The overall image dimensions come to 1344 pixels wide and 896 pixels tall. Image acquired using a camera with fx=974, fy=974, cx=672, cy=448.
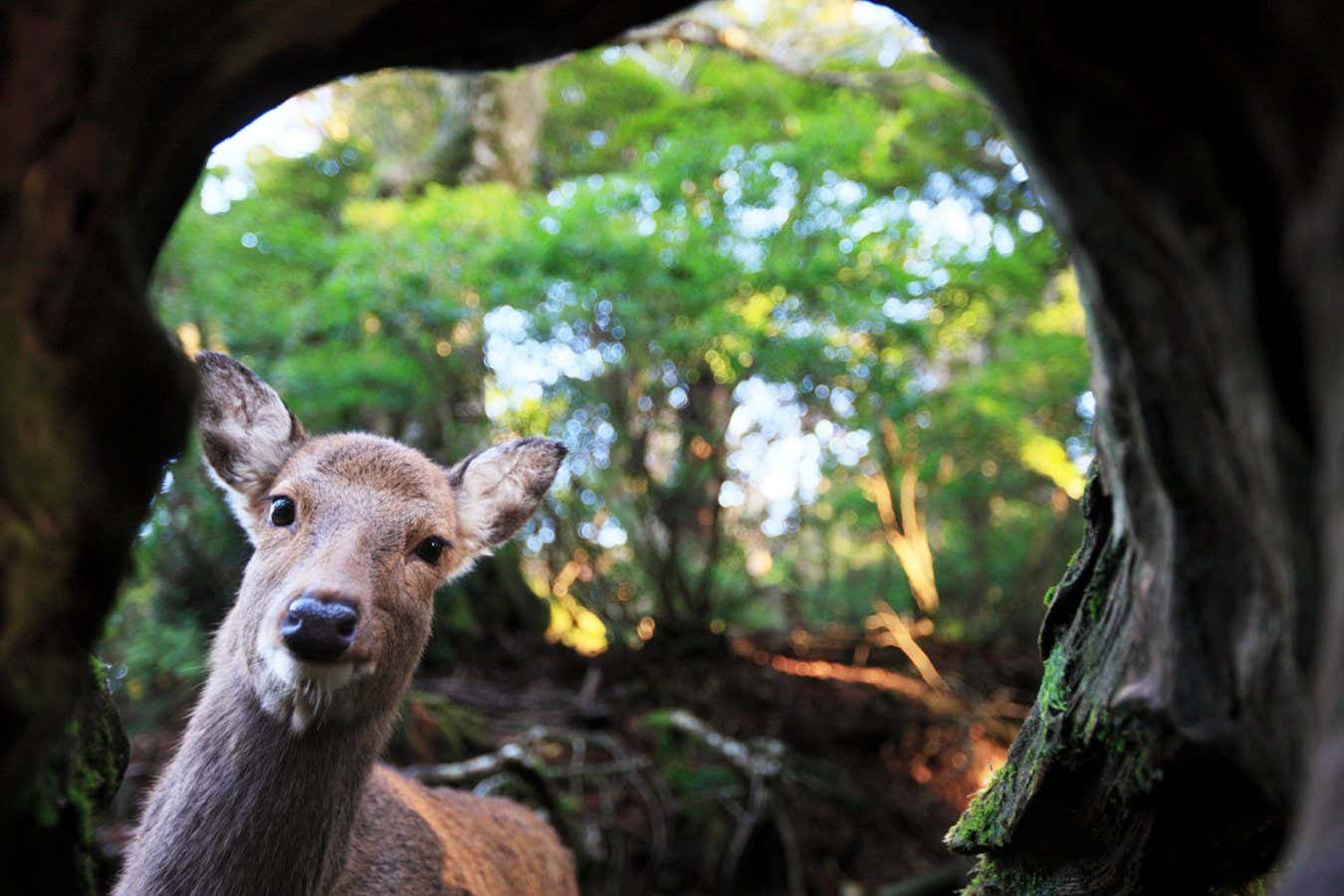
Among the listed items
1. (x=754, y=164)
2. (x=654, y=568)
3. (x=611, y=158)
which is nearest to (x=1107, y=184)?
(x=754, y=164)

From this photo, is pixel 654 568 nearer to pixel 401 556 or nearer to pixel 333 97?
pixel 401 556

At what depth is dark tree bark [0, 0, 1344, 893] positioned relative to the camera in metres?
1.21

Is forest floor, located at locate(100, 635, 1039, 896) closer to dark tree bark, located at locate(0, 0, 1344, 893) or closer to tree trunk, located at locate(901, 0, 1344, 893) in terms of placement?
dark tree bark, located at locate(0, 0, 1344, 893)

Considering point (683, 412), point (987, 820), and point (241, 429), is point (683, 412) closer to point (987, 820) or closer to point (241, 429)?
point (241, 429)

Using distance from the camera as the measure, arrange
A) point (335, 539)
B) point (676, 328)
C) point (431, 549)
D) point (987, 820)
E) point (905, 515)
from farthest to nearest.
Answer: point (905, 515)
point (676, 328)
point (431, 549)
point (335, 539)
point (987, 820)

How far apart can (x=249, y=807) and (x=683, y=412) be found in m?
7.47

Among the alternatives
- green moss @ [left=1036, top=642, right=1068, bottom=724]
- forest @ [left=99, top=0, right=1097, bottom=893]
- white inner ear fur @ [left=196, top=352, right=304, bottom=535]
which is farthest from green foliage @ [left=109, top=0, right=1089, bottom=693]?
green moss @ [left=1036, top=642, right=1068, bottom=724]

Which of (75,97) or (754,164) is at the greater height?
(754,164)

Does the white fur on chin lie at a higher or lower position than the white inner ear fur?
lower

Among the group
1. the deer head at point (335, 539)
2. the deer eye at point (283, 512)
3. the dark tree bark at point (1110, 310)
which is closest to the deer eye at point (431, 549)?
the deer head at point (335, 539)

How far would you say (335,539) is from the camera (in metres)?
3.16

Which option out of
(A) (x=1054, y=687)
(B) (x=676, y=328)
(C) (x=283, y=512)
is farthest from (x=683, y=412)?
(A) (x=1054, y=687)

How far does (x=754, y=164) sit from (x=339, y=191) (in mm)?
7858

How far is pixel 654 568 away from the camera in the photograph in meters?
10.4
